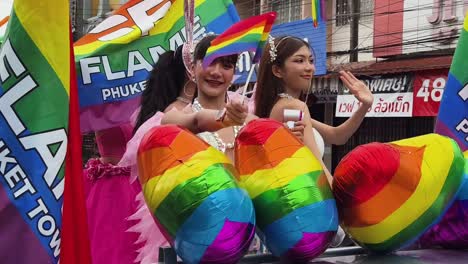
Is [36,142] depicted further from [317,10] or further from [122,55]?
[122,55]

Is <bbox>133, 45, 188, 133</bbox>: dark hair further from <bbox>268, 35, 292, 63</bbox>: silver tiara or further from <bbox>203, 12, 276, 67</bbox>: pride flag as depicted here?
<bbox>203, 12, 276, 67</bbox>: pride flag

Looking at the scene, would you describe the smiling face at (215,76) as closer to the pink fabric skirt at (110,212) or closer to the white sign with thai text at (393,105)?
the pink fabric skirt at (110,212)

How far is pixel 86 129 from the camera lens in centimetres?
348

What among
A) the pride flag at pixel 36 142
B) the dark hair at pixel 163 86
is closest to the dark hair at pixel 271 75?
the dark hair at pixel 163 86

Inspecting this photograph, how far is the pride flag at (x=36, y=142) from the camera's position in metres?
1.78

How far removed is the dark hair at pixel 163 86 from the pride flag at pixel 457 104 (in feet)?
3.35

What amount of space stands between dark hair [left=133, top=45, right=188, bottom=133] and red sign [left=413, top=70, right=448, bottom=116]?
9.23 meters

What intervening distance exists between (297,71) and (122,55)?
1.35 metres

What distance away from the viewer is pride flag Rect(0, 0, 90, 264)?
1.78m

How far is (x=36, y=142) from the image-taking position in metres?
1.80

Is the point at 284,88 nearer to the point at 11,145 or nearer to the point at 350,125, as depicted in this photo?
the point at 350,125

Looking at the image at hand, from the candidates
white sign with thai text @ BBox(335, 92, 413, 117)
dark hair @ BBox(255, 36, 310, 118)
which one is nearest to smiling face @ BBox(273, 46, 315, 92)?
dark hair @ BBox(255, 36, 310, 118)

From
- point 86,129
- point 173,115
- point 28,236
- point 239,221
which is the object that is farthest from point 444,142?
point 86,129

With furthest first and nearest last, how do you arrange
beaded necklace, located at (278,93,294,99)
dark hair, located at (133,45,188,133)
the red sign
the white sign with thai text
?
1. the white sign with thai text
2. the red sign
3. dark hair, located at (133,45,188,133)
4. beaded necklace, located at (278,93,294,99)
